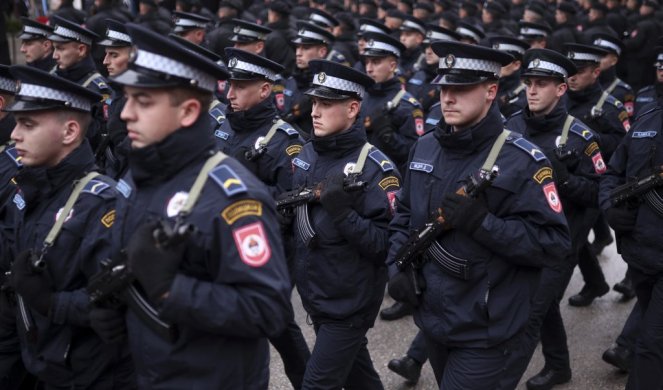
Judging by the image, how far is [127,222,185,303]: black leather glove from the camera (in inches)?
108

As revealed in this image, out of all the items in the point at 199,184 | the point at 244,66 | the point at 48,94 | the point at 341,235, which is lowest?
the point at 341,235

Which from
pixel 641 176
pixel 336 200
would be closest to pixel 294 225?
pixel 336 200

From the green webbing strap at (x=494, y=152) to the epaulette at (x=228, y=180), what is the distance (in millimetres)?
1457

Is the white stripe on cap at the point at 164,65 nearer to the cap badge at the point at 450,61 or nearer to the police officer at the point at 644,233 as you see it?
the cap badge at the point at 450,61

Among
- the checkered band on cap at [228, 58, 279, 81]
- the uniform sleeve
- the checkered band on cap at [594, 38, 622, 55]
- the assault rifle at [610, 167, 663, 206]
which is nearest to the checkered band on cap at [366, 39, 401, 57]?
the checkered band on cap at [228, 58, 279, 81]

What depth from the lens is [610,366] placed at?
613 cm

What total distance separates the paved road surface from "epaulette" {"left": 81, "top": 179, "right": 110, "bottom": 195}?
259 centimetres

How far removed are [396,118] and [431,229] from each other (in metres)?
3.94

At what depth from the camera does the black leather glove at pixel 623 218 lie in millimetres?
4984

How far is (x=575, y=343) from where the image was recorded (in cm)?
657

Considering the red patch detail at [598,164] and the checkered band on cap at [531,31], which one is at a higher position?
the red patch detail at [598,164]

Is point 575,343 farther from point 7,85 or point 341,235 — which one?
point 7,85

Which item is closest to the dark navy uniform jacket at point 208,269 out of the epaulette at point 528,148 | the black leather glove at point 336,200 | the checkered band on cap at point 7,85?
the black leather glove at point 336,200

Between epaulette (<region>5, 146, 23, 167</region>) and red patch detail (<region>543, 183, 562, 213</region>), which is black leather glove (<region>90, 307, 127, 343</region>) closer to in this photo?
epaulette (<region>5, 146, 23, 167</region>)
